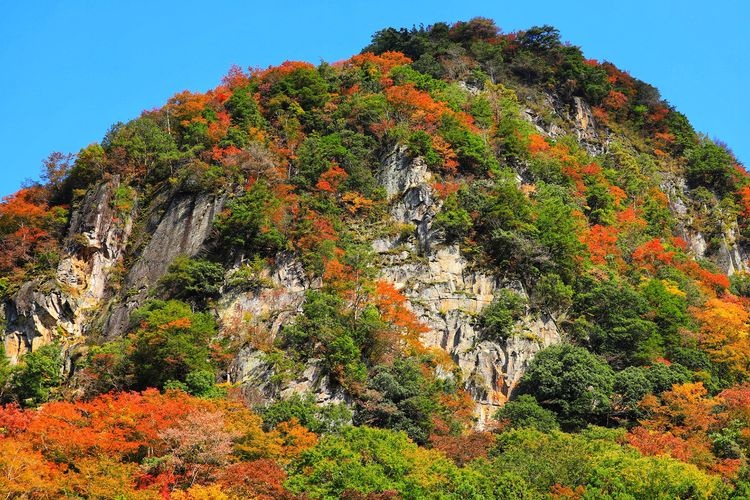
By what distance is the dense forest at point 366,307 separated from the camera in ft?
110

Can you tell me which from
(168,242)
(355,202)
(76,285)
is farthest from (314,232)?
(76,285)

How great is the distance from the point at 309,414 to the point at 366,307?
319 inches

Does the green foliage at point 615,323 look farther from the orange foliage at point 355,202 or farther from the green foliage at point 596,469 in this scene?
the orange foliage at point 355,202

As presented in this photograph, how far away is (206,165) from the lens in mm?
54344

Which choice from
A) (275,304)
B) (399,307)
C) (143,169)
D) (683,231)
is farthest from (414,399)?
(683,231)

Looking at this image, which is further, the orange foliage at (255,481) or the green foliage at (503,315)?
the green foliage at (503,315)

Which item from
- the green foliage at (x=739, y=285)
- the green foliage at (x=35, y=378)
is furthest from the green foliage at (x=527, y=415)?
the green foliage at (x=739, y=285)

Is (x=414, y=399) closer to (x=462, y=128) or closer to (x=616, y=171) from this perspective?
(x=462, y=128)

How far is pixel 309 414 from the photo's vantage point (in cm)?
3822

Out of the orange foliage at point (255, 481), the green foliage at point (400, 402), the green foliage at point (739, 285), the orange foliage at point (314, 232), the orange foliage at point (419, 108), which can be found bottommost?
the orange foliage at point (255, 481)

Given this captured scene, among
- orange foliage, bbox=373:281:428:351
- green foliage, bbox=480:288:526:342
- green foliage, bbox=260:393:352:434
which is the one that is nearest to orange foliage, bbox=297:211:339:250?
orange foliage, bbox=373:281:428:351

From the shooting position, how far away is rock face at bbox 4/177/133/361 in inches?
1939

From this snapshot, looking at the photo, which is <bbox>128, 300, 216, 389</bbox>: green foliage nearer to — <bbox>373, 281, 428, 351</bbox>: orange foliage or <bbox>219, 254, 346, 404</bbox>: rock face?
<bbox>219, 254, 346, 404</bbox>: rock face

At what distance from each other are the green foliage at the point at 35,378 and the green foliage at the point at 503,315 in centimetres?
2320
